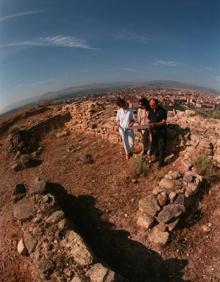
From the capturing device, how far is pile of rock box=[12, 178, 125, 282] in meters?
4.99

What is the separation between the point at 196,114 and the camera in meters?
10.6

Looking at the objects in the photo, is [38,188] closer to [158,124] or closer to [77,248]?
[77,248]

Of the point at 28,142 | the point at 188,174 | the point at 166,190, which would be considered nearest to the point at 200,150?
the point at 188,174

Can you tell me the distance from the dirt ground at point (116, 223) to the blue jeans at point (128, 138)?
0.53 m

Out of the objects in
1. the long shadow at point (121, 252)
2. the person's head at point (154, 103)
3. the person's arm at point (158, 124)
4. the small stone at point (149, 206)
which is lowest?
the long shadow at point (121, 252)

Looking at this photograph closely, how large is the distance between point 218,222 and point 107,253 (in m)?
3.02

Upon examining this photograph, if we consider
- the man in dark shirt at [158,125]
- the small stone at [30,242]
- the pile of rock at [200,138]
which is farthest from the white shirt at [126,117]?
the small stone at [30,242]

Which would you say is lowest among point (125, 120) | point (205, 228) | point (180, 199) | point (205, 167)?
point (205, 228)

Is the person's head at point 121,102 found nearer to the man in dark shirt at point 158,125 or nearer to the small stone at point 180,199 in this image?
the man in dark shirt at point 158,125

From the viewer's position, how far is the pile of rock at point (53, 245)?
16.4 feet

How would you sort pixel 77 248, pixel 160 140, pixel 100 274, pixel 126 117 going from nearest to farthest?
pixel 100 274 → pixel 77 248 → pixel 160 140 → pixel 126 117

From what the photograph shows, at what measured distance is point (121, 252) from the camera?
6281mm

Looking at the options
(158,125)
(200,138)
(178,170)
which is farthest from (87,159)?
(200,138)

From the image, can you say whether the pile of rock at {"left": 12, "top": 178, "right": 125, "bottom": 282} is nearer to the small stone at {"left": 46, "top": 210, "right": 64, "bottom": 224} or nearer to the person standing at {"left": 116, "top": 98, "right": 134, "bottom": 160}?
the small stone at {"left": 46, "top": 210, "right": 64, "bottom": 224}
